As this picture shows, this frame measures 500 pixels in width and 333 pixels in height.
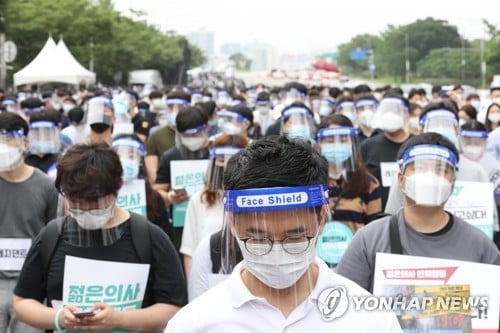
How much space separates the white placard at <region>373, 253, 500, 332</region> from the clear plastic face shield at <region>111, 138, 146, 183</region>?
8.80ft

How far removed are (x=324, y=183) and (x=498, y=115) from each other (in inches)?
354

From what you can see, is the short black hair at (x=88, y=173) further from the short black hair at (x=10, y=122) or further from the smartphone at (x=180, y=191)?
the smartphone at (x=180, y=191)

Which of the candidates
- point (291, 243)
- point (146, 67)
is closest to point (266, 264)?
point (291, 243)

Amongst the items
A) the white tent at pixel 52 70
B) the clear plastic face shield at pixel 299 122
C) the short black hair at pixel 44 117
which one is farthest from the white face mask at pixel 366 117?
the white tent at pixel 52 70

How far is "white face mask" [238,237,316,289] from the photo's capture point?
7.61 feet

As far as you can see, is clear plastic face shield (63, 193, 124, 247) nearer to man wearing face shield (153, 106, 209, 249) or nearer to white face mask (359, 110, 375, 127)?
man wearing face shield (153, 106, 209, 249)

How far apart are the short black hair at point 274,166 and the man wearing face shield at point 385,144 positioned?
4596 millimetres

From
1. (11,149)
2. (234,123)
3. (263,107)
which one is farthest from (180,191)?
(263,107)

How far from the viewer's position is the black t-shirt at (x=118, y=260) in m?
3.88

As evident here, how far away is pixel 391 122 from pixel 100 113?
2.72 metres

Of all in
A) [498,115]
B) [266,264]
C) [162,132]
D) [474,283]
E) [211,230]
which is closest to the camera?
[266,264]

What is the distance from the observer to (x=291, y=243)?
7.68 ft

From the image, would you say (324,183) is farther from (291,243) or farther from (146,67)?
(146,67)
